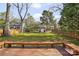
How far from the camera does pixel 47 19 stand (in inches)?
139

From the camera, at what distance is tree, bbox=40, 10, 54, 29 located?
3.53 metres

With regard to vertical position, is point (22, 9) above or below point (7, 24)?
above

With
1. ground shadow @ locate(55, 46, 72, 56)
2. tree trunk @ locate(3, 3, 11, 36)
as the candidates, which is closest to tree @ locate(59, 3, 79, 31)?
ground shadow @ locate(55, 46, 72, 56)

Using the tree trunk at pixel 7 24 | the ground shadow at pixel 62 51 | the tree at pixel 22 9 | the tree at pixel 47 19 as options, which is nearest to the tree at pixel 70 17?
the tree at pixel 47 19

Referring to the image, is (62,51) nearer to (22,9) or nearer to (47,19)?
(47,19)

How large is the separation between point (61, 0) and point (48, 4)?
0.60 ft

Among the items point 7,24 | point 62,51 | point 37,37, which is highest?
point 7,24

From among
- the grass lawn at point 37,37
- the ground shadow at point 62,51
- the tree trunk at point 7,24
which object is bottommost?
the ground shadow at point 62,51

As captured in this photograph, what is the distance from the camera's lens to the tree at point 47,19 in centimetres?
353

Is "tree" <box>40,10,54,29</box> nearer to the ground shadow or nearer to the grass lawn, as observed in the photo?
the grass lawn

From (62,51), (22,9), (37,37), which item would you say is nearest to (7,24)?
(22,9)

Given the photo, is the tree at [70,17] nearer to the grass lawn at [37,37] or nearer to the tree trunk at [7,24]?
the grass lawn at [37,37]

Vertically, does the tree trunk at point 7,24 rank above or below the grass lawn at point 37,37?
above

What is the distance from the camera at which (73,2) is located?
3.53m
